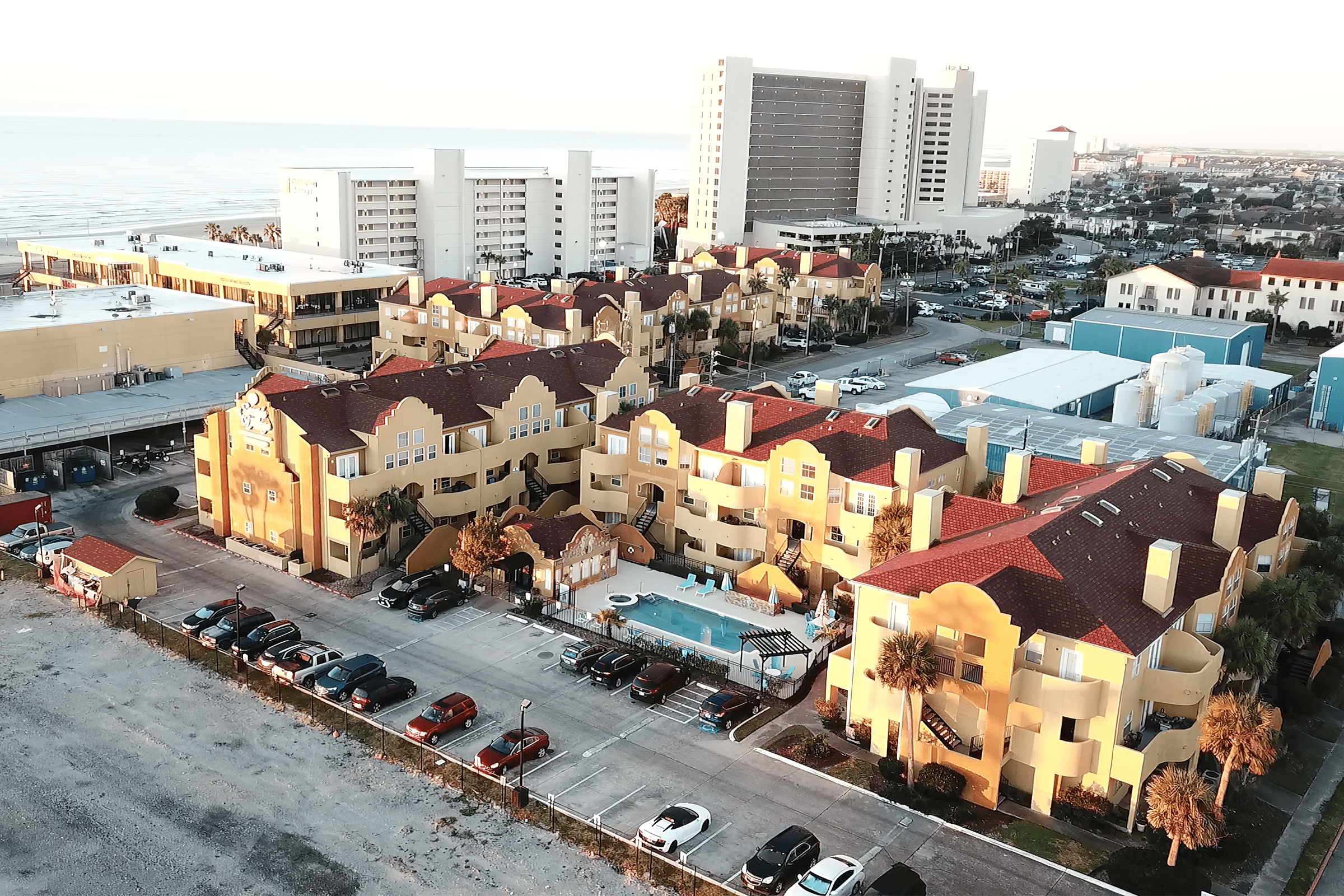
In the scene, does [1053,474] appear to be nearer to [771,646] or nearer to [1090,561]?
[1090,561]

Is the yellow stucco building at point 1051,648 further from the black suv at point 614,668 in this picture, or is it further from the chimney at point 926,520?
→ the black suv at point 614,668

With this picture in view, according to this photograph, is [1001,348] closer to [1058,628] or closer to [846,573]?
[846,573]

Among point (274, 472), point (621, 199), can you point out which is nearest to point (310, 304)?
point (274, 472)

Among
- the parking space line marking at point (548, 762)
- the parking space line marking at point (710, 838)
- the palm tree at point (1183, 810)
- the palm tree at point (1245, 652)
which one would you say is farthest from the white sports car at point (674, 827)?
the palm tree at point (1245, 652)

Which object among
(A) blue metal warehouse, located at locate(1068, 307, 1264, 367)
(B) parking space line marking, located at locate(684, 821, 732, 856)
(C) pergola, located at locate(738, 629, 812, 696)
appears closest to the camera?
(B) parking space line marking, located at locate(684, 821, 732, 856)

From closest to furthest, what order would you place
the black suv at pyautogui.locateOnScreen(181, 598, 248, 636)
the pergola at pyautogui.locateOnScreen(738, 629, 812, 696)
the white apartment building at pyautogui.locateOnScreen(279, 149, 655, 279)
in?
the pergola at pyautogui.locateOnScreen(738, 629, 812, 696)
the black suv at pyautogui.locateOnScreen(181, 598, 248, 636)
the white apartment building at pyautogui.locateOnScreen(279, 149, 655, 279)

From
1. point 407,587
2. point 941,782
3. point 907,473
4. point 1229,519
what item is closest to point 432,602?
point 407,587

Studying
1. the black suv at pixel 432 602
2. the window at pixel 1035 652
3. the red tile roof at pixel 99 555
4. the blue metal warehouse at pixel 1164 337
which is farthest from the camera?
the blue metal warehouse at pixel 1164 337

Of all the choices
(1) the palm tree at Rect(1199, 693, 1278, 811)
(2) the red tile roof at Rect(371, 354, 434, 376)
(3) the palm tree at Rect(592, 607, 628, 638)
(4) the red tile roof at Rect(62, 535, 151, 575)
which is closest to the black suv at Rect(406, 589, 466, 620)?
(3) the palm tree at Rect(592, 607, 628, 638)

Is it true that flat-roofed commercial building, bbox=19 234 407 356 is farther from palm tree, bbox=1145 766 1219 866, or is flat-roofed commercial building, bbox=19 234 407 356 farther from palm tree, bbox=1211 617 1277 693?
palm tree, bbox=1145 766 1219 866
